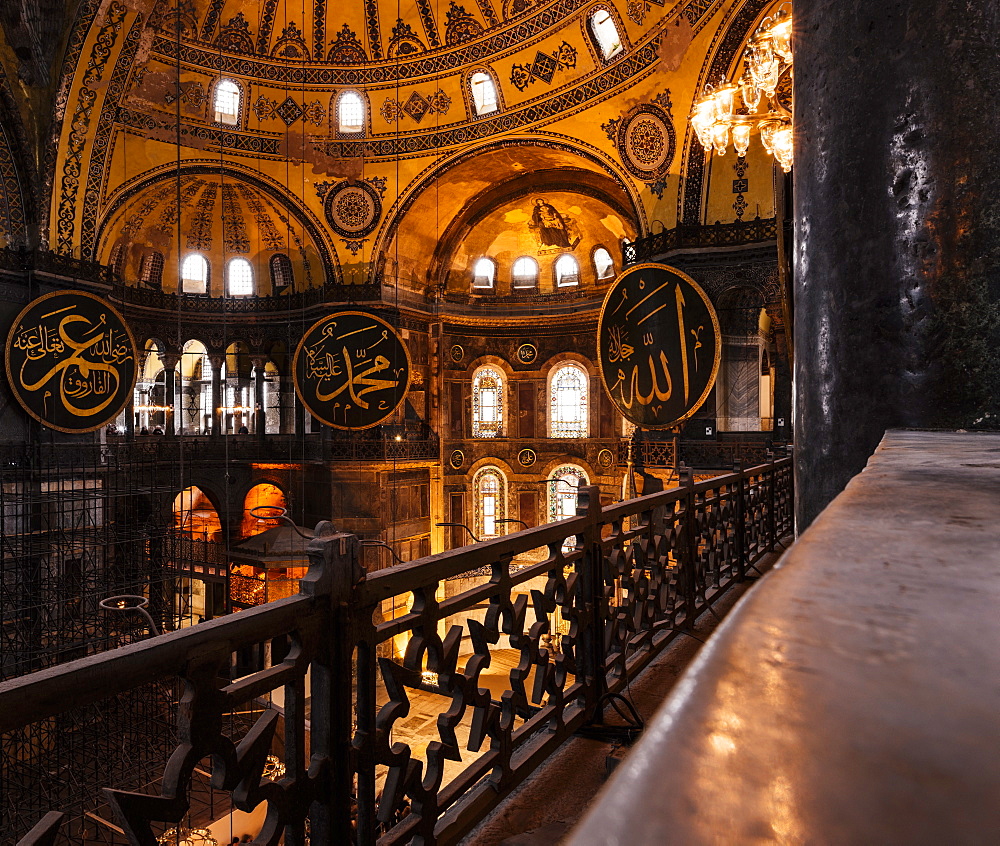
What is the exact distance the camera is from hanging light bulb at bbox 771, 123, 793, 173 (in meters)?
6.17

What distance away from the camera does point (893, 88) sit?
62.4 inches

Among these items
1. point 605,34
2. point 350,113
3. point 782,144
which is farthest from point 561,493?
point 782,144

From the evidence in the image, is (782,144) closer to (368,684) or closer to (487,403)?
(368,684)

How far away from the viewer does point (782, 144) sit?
6.27 metres

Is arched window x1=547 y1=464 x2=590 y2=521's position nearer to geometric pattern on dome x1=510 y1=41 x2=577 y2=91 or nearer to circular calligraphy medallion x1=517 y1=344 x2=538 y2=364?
circular calligraphy medallion x1=517 y1=344 x2=538 y2=364

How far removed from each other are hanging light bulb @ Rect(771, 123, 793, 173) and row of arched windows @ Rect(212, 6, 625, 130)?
6.15m

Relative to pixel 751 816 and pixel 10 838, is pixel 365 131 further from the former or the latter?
pixel 751 816

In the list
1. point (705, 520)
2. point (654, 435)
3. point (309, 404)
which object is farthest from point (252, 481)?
point (705, 520)

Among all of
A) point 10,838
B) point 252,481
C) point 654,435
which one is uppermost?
point 654,435

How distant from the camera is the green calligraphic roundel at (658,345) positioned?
8.34 metres

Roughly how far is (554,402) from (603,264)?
3771 millimetres

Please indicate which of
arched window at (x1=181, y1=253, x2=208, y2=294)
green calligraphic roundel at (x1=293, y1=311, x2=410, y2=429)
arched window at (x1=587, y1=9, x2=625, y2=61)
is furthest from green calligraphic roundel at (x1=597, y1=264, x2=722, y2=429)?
arched window at (x1=181, y1=253, x2=208, y2=294)

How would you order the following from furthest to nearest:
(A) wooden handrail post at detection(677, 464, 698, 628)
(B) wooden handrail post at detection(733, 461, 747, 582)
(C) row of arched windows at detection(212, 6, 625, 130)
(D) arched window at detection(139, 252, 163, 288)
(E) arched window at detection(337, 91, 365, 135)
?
(D) arched window at detection(139, 252, 163, 288) → (E) arched window at detection(337, 91, 365, 135) → (C) row of arched windows at detection(212, 6, 625, 130) → (B) wooden handrail post at detection(733, 461, 747, 582) → (A) wooden handrail post at detection(677, 464, 698, 628)

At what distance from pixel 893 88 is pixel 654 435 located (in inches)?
371
